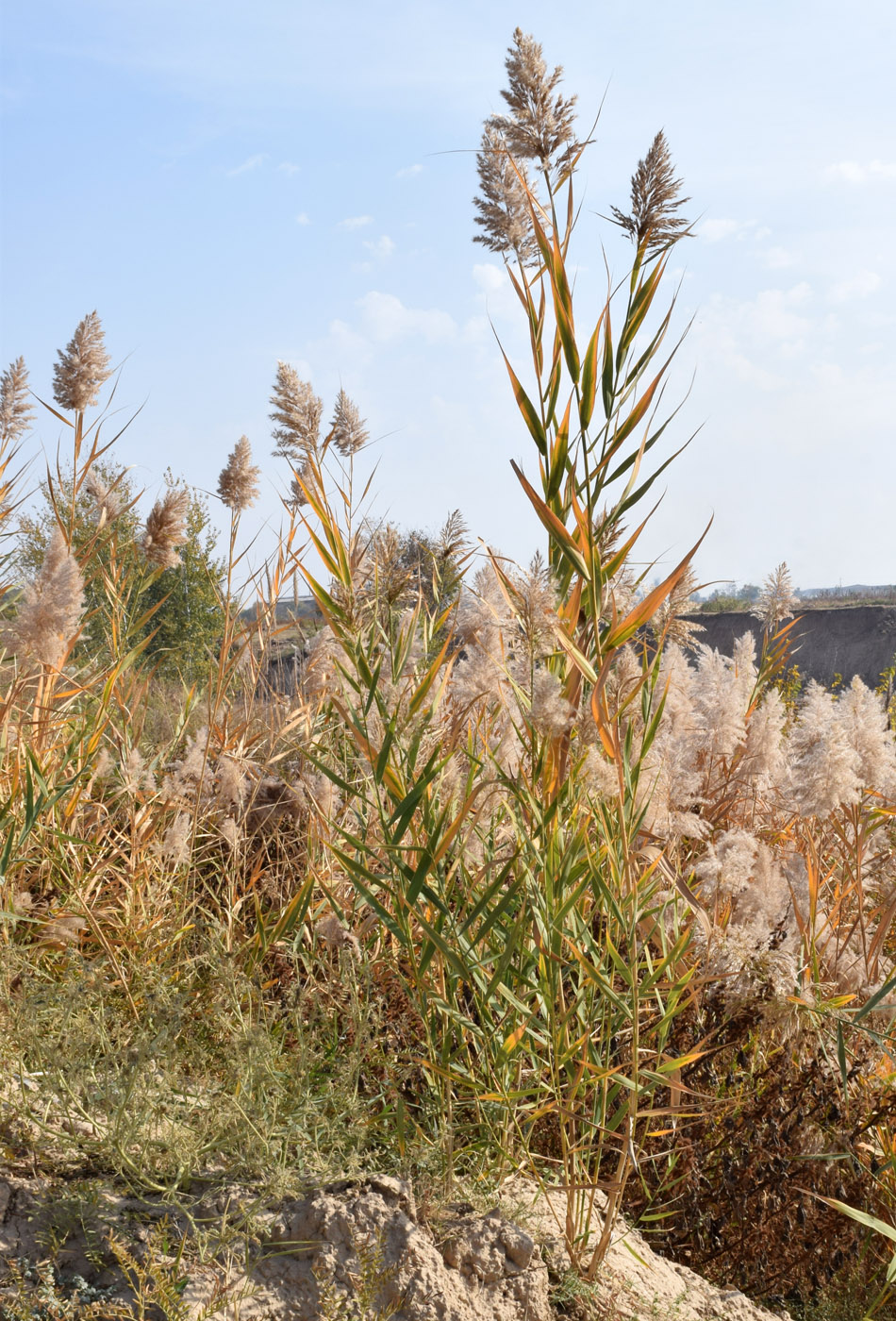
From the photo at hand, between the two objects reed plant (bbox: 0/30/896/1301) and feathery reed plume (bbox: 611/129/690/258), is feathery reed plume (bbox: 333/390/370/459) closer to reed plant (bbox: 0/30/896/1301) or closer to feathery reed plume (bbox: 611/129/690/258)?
reed plant (bbox: 0/30/896/1301)

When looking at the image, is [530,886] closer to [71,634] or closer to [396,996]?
[396,996]

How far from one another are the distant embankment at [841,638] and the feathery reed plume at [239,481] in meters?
20.0

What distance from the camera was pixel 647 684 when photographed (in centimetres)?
171

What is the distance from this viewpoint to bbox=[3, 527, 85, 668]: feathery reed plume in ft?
7.67

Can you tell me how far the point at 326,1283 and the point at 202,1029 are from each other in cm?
109

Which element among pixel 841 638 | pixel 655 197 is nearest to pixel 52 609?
pixel 655 197

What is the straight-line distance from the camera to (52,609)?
234cm

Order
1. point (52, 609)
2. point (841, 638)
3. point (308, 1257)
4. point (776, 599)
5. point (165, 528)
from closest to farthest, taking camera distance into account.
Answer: point (308, 1257) → point (52, 609) → point (165, 528) → point (776, 599) → point (841, 638)

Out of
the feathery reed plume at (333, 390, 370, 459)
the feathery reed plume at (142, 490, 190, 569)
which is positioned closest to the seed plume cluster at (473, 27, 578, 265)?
the feathery reed plume at (333, 390, 370, 459)

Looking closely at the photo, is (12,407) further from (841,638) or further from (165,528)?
(841,638)

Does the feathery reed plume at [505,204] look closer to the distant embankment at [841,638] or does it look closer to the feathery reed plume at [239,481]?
the feathery reed plume at [239,481]

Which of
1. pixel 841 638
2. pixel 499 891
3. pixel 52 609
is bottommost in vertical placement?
pixel 499 891

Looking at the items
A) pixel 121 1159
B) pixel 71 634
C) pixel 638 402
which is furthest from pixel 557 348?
pixel 121 1159

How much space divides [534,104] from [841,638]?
24722mm
